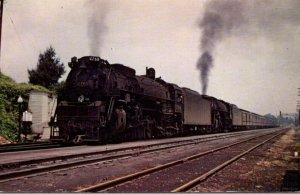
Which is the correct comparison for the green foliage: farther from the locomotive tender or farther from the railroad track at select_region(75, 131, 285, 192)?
the railroad track at select_region(75, 131, 285, 192)

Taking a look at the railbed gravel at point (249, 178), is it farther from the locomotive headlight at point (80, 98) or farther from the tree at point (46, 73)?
the tree at point (46, 73)

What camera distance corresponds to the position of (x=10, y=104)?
2255cm

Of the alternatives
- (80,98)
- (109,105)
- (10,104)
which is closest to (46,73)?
(10,104)

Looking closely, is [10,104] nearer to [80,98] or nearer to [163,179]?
[80,98]

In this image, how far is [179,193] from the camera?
6.02m

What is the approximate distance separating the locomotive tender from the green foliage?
2533 millimetres

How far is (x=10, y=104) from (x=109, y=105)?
9.12m

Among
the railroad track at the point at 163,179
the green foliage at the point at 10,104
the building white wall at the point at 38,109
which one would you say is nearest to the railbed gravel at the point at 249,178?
the railroad track at the point at 163,179

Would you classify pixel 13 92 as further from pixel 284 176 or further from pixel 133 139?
pixel 284 176

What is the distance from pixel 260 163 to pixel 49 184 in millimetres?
6618

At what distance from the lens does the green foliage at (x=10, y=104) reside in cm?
2021

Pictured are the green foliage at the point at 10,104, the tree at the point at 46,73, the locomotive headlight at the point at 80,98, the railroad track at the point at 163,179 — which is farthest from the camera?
the tree at the point at 46,73

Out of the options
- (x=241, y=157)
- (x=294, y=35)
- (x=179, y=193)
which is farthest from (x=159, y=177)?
(x=241, y=157)

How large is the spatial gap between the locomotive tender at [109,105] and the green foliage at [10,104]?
253 centimetres
